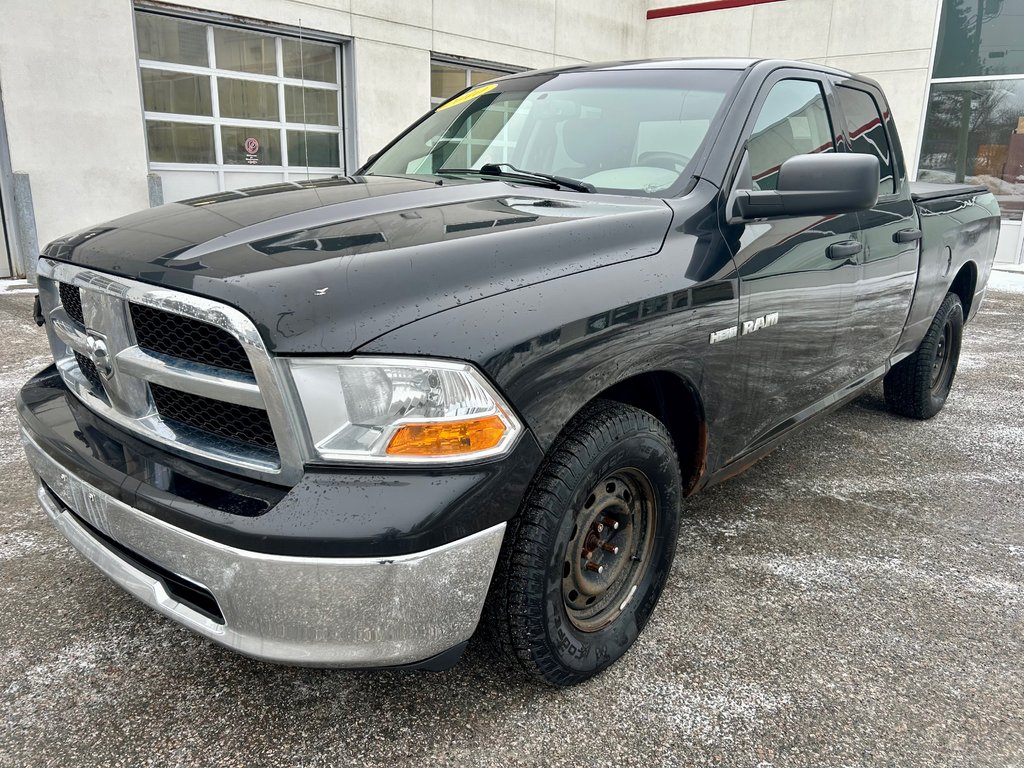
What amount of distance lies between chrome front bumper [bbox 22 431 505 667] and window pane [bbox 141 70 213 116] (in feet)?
28.4

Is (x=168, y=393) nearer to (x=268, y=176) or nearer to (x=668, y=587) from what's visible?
(x=668, y=587)

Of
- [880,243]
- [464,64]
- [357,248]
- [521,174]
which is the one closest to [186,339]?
[357,248]

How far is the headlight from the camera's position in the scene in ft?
5.11

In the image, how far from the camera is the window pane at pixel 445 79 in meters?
11.7

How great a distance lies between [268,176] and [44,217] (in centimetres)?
274

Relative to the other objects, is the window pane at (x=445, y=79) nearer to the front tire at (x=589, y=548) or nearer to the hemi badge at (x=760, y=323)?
the hemi badge at (x=760, y=323)

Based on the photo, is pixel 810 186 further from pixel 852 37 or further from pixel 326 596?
pixel 852 37

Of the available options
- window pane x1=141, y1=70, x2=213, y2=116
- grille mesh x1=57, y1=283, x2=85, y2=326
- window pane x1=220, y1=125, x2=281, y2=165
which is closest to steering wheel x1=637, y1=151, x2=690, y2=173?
grille mesh x1=57, y1=283, x2=85, y2=326

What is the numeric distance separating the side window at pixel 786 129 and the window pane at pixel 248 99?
833 centimetres

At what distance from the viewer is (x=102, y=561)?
1.93 m

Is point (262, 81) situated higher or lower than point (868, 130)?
higher

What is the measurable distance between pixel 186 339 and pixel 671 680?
1.58 m

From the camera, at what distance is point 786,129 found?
2.90 m

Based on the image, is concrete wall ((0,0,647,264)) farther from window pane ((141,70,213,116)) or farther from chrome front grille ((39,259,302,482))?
chrome front grille ((39,259,302,482))
